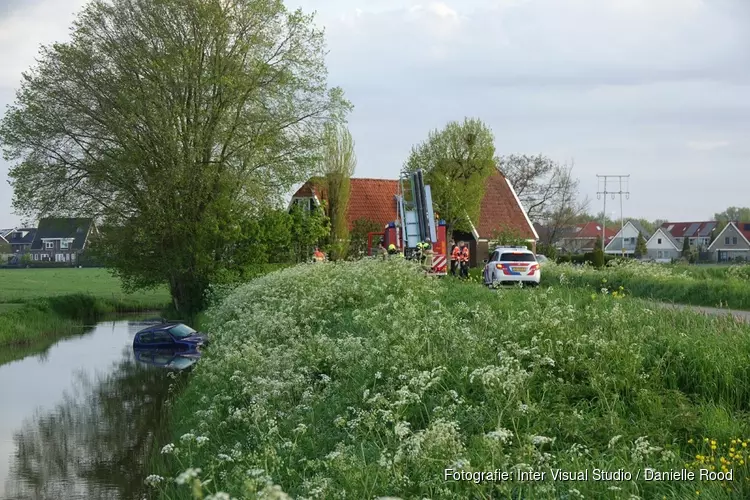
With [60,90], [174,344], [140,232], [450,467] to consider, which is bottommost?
[174,344]

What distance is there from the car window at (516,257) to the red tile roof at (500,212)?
81.8 feet

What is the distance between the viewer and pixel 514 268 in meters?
30.5

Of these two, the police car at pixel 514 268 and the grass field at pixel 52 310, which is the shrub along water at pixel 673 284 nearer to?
the police car at pixel 514 268

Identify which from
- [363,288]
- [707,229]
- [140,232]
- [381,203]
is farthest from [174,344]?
[707,229]

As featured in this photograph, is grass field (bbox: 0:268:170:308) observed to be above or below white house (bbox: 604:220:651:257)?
below

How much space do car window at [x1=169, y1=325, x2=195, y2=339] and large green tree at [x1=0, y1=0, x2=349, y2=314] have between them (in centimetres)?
594

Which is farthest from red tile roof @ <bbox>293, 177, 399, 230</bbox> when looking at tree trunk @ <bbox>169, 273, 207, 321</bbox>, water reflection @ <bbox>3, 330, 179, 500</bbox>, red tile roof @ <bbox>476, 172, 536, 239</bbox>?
water reflection @ <bbox>3, 330, 179, 500</bbox>

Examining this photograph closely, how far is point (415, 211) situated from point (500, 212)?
2650cm

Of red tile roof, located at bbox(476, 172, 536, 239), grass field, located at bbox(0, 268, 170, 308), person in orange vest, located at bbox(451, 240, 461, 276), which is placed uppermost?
red tile roof, located at bbox(476, 172, 536, 239)

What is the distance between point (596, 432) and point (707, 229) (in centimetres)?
13563

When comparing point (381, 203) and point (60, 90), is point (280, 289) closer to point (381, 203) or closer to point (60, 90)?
point (60, 90)

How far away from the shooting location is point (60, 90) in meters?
36.2

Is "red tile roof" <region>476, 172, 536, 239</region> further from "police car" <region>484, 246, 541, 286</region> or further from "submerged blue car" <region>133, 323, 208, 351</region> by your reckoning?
"submerged blue car" <region>133, 323, 208, 351</region>

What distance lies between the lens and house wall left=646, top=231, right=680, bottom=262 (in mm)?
127750
